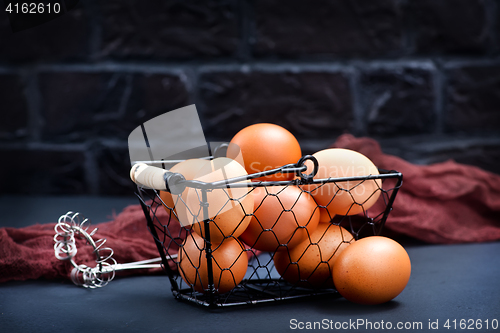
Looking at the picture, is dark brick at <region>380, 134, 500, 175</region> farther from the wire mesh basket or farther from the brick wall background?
the wire mesh basket

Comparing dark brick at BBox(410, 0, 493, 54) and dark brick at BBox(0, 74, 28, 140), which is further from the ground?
dark brick at BBox(410, 0, 493, 54)

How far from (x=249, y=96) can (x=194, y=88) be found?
17 centimetres

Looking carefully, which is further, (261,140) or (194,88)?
(194,88)

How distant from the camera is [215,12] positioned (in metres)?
1.49

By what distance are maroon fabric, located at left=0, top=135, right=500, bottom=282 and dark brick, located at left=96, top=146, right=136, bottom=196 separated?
0.54 m

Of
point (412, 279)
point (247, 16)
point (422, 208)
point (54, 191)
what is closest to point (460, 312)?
point (412, 279)

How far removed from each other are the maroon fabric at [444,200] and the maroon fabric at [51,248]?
47cm

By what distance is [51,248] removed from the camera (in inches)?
→ 32.0

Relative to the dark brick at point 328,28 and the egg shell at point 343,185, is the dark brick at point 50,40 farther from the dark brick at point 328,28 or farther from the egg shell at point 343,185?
the egg shell at point 343,185

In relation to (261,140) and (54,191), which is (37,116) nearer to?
(54,191)

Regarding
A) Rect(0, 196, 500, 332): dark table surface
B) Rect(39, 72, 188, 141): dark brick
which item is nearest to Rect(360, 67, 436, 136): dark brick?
Rect(39, 72, 188, 141): dark brick

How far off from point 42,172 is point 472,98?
54.6 inches

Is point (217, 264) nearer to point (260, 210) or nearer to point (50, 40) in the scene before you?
point (260, 210)

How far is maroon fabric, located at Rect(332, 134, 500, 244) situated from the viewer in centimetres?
98
